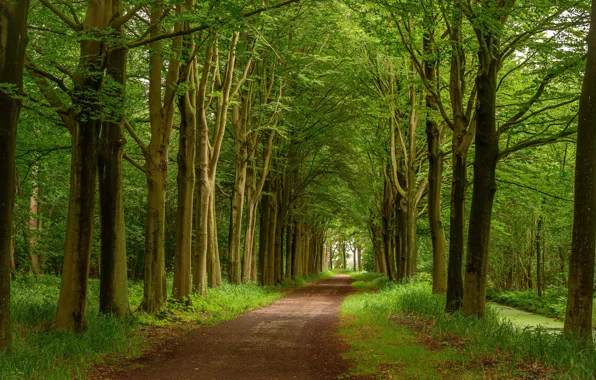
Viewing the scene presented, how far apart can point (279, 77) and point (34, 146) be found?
10.2 metres

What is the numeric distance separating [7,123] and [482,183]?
8760 millimetres

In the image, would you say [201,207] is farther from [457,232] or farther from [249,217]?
[457,232]

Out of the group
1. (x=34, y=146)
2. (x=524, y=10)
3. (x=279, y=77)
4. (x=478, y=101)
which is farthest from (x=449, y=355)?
(x=279, y=77)

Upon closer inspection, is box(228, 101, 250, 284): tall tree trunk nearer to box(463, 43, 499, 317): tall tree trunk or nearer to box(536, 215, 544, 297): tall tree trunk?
box(463, 43, 499, 317): tall tree trunk

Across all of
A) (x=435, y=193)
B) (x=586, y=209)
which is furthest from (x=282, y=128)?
(x=586, y=209)

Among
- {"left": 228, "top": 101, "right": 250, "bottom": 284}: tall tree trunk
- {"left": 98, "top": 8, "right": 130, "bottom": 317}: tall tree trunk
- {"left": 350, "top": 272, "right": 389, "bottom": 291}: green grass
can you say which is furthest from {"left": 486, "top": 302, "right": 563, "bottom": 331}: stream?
{"left": 228, "top": 101, "right": 250, "bottom": 284}: tall tree trunk

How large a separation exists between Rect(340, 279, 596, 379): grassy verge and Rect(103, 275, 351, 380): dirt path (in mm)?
533

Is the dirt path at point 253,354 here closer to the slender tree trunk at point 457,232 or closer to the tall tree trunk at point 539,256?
the slender tree trunk at point 457,232

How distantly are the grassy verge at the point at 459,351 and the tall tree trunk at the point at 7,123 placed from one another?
5036 mm

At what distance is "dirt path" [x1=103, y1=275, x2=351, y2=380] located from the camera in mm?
7543

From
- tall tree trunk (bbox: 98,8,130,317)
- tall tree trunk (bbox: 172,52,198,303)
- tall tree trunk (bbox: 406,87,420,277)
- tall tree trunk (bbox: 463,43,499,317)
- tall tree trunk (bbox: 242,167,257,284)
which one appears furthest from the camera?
tall tree trunk (bbox: 242,167,257,284)

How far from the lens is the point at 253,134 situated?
74.2 ft

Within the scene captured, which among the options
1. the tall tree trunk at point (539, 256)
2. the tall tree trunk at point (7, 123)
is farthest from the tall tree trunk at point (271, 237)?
the tall tree trunk at point (7, 123)

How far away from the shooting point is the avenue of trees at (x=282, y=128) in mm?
9281
